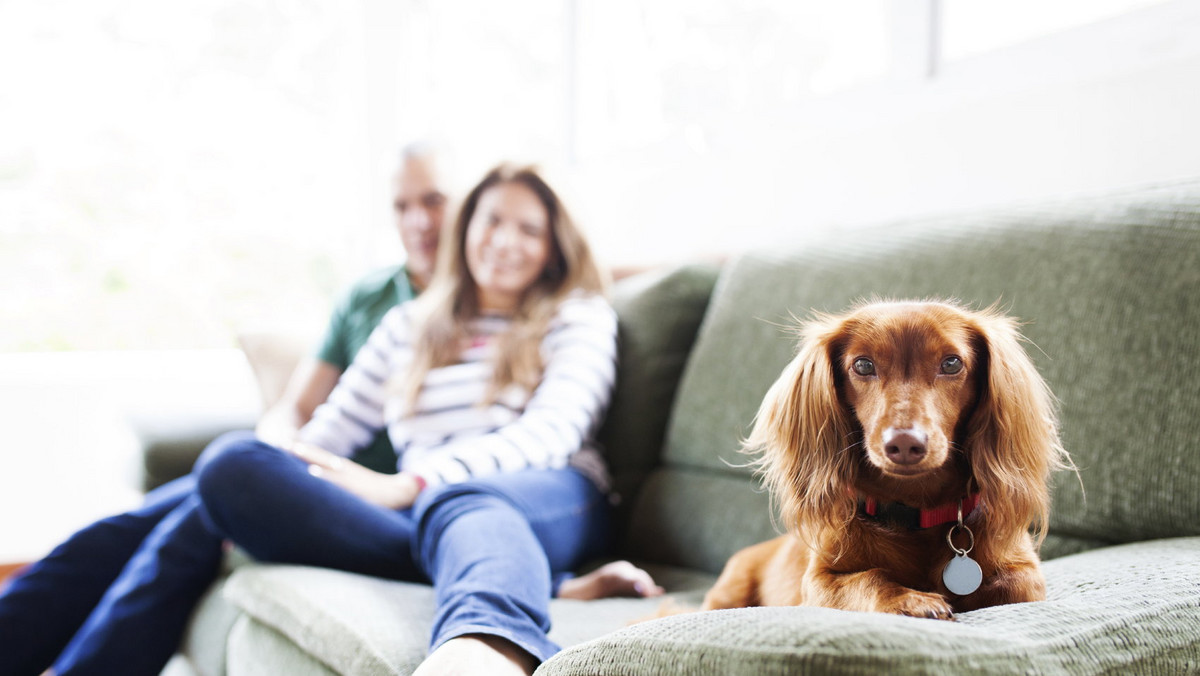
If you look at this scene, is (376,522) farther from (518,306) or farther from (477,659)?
(518,306)

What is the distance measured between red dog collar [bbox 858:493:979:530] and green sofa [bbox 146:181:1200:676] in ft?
0.27

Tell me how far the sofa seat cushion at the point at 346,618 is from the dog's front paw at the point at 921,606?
20.9 inches

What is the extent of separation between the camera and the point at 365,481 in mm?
1482

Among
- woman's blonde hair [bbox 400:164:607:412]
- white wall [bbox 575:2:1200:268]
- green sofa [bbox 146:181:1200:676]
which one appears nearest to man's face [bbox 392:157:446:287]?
woman's blonde hair [bbox 400:164:607:412]

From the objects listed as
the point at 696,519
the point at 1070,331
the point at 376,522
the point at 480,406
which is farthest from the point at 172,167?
the point at 1070,331

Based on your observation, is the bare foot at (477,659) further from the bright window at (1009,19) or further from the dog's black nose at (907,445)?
the bright window at (1009,19)

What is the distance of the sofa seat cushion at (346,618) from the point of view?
1023mm

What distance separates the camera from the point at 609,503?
1755 millimetres

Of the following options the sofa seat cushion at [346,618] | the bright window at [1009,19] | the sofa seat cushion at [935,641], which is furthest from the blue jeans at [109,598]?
the bright window at [1009,19]

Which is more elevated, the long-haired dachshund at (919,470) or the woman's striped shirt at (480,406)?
the long-haired dachshund at (919,470)

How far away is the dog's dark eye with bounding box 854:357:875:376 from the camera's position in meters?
0.71

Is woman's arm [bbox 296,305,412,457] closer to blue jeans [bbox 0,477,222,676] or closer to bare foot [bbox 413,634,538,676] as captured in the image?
blue jeans [bbox 0,477,222,676]

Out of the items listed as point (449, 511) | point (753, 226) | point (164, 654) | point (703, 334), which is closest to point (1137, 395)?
point (703, 334)

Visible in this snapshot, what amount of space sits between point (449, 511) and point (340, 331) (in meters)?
1.14
